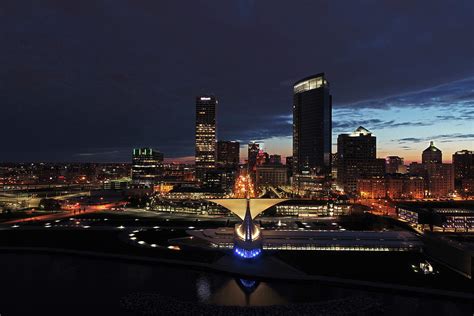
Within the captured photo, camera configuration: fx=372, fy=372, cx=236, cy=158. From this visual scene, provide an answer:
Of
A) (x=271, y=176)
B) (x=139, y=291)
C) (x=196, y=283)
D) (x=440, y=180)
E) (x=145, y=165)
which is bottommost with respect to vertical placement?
(x=139, y=291)

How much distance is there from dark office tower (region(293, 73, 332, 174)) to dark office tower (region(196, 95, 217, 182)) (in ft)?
119

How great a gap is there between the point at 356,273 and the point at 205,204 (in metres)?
30.9

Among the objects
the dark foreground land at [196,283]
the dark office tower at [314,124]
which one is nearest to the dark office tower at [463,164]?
the dark office tower at [314,124]

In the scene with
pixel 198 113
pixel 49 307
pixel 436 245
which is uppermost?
pixel 198 113

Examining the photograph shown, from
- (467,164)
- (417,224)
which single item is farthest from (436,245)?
(467,164)

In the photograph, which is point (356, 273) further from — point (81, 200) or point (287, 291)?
point (81, 200)

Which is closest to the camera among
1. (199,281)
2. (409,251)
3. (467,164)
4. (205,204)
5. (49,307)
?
(49,307)

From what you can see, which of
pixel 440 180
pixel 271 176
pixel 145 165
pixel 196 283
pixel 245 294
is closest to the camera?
pixel 245 294

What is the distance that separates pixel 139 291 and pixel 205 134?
127875mm

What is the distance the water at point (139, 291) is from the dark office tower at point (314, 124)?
305 feet

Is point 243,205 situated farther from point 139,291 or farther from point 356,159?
point 356,159

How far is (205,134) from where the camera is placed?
14625 centimetres

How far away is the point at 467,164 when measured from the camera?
10981cm

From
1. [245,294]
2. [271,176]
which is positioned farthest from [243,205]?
[271,176]
